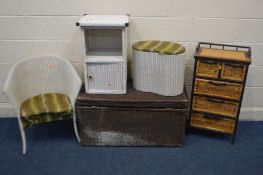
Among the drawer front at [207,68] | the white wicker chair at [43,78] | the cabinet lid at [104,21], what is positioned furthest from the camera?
the white wicker chair at [43,78]

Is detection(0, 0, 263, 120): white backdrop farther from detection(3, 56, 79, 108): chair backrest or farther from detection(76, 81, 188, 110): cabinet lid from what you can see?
detection(76, 81, 188, 110): cabinet lid

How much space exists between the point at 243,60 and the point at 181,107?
0.58 metres

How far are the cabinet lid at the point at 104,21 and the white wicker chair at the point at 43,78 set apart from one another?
434 mm

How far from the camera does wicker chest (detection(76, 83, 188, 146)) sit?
7.80 ft

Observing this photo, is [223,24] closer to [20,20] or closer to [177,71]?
[177,71]

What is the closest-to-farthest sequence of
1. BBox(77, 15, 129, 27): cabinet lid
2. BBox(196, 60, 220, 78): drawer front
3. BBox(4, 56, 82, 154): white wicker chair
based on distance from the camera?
1. BBox(77, 15, 129, 27): cabinet lid
2. BBox(196, 60, 220, 78): drawer front
3. BBox(4, 56, 82, 154): white wicker chair

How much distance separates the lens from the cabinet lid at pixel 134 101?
2.36 metres

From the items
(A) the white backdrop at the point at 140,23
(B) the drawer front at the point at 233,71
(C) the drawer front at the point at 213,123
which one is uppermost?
(A) the white backdrop at the point at 140,23

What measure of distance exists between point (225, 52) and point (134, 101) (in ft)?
2.74

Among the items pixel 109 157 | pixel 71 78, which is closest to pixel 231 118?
pixel 109 157

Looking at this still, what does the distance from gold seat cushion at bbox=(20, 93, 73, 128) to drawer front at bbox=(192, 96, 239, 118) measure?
41.5 inches

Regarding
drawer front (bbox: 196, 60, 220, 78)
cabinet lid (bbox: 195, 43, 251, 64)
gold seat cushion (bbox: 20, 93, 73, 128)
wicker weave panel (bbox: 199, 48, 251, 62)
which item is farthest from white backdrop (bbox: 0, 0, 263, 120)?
gold seat cushion (bbox: 20, 93, 73, 128)

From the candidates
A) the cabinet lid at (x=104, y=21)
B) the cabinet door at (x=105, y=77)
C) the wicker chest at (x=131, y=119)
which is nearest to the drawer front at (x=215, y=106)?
the wicker chest at (x=131, y=119)

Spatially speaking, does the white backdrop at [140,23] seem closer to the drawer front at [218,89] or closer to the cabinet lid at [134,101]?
the drawer front at [218,89]
